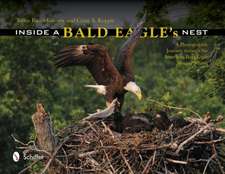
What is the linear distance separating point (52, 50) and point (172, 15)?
1000cm

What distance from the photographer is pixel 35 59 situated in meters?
29.8

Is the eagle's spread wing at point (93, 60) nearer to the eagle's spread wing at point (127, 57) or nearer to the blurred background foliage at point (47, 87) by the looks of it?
the eagle's spread wing at point (127, 57)

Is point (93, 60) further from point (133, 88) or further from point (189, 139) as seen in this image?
point (189, 139)

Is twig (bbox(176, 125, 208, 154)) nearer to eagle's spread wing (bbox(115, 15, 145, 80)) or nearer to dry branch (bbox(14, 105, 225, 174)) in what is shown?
dry branch (bbox(14, 105, 225, 174))

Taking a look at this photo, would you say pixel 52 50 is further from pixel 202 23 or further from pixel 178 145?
pixel 178 145

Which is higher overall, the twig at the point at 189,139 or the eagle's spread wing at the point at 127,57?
the eagle's spread wing at the point at 127,57

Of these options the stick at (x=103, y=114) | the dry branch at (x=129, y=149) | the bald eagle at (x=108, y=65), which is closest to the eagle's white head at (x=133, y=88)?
the bald eagle at (x=108, y=65)

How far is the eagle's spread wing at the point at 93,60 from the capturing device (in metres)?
14.4

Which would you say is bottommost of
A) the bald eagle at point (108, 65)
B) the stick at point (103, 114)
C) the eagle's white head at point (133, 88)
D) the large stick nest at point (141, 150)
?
the large stick nest at point (141, 150)

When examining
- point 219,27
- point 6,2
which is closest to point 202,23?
point 219,27

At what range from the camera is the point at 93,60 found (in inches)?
574

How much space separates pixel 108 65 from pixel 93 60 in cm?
22

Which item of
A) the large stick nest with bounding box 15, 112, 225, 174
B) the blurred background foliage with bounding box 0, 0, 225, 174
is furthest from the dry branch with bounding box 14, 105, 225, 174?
the blurred background foliage with bounding box 0, 0, 225, 174

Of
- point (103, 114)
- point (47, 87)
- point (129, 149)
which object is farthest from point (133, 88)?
point (47, 87)
